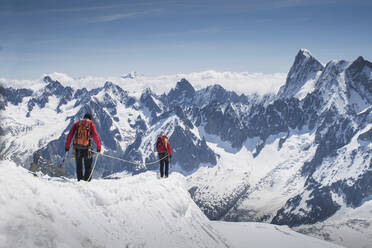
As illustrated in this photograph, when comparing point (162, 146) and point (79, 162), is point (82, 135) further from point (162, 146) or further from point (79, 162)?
point (162, 146)

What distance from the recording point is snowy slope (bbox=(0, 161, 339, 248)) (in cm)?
1372

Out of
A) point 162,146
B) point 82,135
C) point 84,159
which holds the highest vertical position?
point 82,135

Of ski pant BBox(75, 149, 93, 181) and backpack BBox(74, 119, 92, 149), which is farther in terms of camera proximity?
ski pant BBox(75, 149, 93, 181)

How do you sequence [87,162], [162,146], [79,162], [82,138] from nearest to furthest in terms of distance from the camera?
[82,138] < [79,162] < [87,162] < [162,146]

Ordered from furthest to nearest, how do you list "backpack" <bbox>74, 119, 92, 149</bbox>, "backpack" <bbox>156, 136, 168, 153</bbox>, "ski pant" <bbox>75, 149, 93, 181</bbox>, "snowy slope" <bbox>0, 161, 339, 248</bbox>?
"backpack" <bbox>156, 136, 168, 153</bbox> < "ski pant" <bbox>75, 149, 93, 181</bbox> < "backpack" <bbox>74, 119, 92, 149</bbox> < "snowy slope" <bbox>0, 161, 339, 248</bbox>

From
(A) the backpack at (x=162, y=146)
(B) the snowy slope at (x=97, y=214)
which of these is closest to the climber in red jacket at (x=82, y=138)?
(B) the snowy slope at (x=97, y=214)

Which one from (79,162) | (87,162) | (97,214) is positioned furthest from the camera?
(87,162)

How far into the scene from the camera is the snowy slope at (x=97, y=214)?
13723 millimetres

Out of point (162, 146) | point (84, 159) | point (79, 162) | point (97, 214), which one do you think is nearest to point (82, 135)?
point (84, 159)

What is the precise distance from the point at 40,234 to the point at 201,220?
19188 mm

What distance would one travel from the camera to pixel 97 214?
18562mm

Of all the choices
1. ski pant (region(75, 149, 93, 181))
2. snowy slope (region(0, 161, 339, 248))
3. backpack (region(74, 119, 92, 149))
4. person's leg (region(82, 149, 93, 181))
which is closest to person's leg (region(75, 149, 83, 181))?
ski pant (region(75, 149, 93, 181))

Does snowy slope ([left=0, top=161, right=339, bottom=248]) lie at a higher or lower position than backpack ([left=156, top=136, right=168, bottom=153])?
lower

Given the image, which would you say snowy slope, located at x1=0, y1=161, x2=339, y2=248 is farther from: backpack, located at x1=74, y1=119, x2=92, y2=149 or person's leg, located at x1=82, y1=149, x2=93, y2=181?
backpack, located at x1=74, y1=119, x2=92, y2=149
